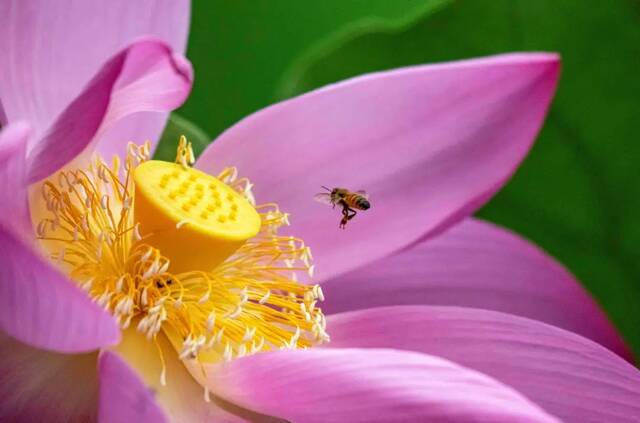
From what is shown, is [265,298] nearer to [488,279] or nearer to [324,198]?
[324,198]

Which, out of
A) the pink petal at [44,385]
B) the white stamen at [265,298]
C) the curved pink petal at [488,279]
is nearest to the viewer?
the pink petal at [44,385]

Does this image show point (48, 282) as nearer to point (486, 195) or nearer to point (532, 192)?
point (486, 195)

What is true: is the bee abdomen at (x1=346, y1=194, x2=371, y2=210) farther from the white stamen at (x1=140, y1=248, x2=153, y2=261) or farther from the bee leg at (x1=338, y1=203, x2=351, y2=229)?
the white stamen at (x1=140, y1=248, x2=153, y2=261)

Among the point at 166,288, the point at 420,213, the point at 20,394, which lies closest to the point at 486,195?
the point at 420,213

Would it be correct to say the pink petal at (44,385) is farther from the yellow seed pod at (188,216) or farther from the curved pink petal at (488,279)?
the curved pink petal at (488,279)

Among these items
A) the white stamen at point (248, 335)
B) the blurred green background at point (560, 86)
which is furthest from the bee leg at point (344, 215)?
the blurred green background at point (560, 86)
